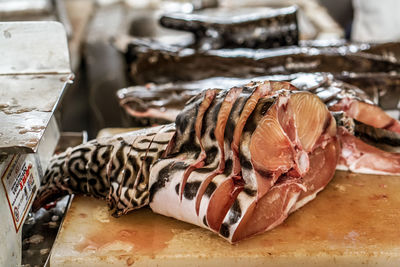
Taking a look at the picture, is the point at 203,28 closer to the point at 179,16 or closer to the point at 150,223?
the point at 179,16

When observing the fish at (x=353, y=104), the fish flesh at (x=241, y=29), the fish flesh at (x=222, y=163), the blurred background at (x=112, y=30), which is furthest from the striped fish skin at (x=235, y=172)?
the blurred background at (x=112, y=30)

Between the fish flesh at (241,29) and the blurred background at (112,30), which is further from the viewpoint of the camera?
the blurred background at (112,30)

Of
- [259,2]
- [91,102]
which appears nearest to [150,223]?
[91,102]

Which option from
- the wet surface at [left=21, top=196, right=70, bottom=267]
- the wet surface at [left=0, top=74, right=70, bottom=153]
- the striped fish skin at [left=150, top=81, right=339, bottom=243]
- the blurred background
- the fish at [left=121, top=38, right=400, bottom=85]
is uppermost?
the wet surface at [left=0, top=74, right=70, bottom=153]

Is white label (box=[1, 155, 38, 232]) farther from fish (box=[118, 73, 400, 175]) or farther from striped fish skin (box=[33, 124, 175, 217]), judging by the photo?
fish (box=[118, 73, 400, 175])

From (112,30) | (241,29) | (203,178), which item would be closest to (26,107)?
(203,178)

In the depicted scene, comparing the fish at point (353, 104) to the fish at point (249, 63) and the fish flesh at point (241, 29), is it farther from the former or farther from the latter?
the fish flesh at point (241, 29)

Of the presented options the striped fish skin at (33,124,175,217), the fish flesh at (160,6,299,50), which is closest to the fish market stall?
the striped fish skin at (33,124,175,217)
